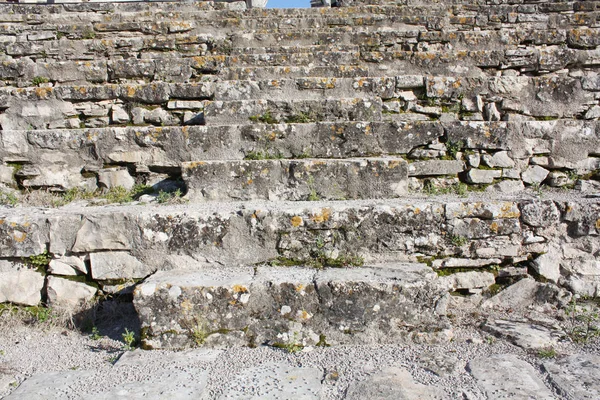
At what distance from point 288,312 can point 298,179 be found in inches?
43.1

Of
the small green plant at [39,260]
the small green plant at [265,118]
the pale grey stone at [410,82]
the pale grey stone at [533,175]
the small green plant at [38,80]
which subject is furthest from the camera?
the small green plant at [38,80]

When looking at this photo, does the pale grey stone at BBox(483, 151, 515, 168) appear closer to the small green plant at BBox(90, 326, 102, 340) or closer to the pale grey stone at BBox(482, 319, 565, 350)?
the pale grey stone at BBox(482, 319, 565, 350)

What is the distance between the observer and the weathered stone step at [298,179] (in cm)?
328

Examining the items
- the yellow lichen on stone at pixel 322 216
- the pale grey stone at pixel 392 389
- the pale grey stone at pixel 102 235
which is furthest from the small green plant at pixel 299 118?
the pale grey stone at pixel 392 389

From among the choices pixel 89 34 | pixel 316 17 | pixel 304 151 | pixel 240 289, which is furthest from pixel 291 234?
pixel 89 34

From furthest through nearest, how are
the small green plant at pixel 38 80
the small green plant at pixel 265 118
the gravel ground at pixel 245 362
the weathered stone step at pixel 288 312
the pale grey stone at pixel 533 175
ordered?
the small green plant at pixel 38 80, the small green plant at pixel 265 118, the pale grey stone at pixel 533 175, the weathered stone step at pixel 288 312, the gravel ground at pixel 245 362

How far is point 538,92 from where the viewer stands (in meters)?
4.09

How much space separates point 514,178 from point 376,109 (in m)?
1.25

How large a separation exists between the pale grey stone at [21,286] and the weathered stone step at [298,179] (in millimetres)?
1117

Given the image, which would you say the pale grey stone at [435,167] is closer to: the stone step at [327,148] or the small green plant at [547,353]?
the stone step at [327,148]

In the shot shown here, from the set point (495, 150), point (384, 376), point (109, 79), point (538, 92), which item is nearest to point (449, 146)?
point (495, 150)

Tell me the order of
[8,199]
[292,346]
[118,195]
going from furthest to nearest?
[118,195] < [8,199] < [292,346]

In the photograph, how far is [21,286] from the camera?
293cm

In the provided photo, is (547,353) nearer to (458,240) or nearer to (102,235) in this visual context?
(458,240)
